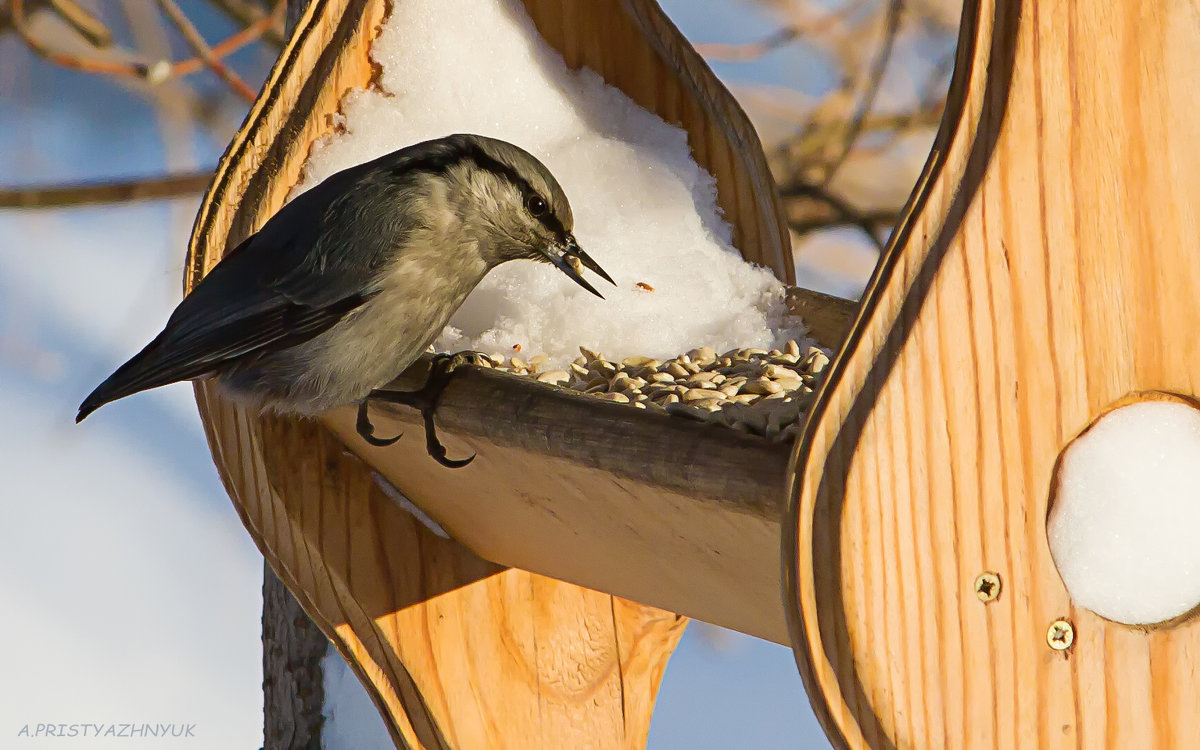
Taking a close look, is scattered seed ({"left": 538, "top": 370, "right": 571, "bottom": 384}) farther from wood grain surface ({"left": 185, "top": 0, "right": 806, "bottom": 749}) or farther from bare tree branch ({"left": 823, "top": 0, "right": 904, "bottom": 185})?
bare tree branch ({"left": 823, "top": 0, "right": 904, "bottom": 185})

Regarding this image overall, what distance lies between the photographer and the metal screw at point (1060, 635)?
592 millimetres

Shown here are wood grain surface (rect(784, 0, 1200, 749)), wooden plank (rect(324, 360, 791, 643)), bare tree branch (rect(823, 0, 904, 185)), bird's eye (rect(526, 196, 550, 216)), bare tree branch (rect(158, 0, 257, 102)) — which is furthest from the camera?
bare tree branch (rect(823, 0, 904, 185))

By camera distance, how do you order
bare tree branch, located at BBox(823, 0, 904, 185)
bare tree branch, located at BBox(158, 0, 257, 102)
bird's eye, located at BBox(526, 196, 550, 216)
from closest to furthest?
1. bird's eye, located at BBox(526, 196, 550, 216)
2. bare tree branch, located at BBox(158, 0, 257, 102)
3. bare tree branch, located at BBox(823, 0, 904, 185)

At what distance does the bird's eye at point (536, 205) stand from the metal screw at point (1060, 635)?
2.10 feet

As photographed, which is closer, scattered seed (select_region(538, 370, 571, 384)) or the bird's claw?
scattered seed (select_region(538, 370, 571, 384))

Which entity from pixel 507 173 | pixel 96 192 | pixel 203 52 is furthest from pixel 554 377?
pixel 96 192

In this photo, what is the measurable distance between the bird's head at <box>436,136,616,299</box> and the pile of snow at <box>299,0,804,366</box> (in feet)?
0.24

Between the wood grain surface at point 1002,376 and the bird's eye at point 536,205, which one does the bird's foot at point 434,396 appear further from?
the wood grain surface at point 1002,376

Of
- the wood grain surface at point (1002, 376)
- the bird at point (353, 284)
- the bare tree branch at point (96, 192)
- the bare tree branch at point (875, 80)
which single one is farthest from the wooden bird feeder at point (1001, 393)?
the bare tree branch at point (96, 192)

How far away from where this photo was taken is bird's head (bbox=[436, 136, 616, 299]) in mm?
1067

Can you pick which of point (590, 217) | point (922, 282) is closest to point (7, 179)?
point (590, 217)

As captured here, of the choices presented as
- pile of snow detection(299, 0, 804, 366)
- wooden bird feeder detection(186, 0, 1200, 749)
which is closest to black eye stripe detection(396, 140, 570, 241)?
pile of snow detection(299, 0, 804, 366)

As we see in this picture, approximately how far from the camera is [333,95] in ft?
3.92

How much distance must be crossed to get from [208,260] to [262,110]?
0.16m
